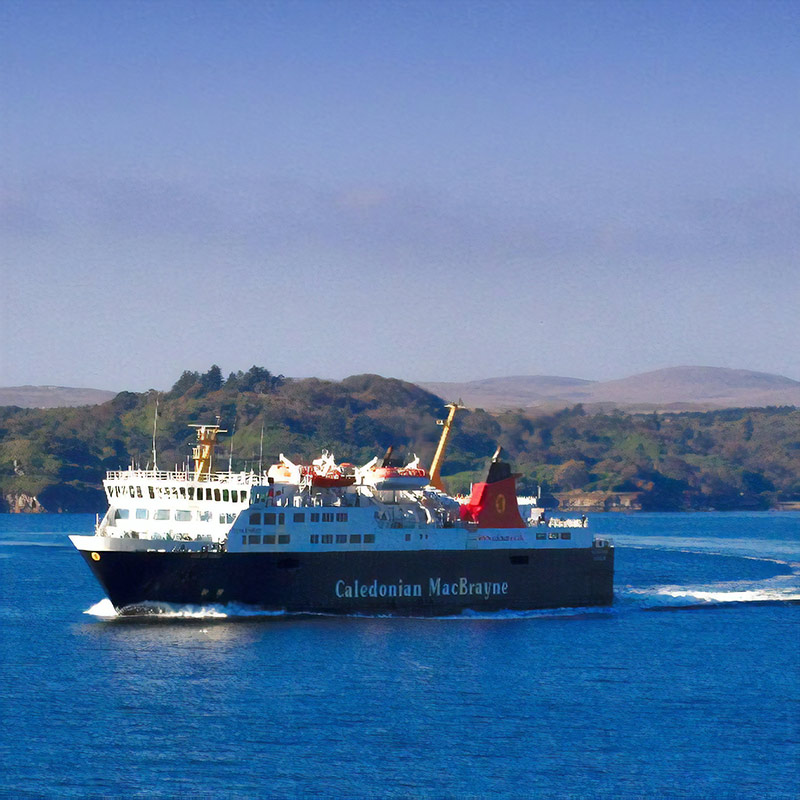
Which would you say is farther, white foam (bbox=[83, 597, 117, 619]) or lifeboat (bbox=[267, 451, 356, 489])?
lifeboat (bbox=[267, 451, 356, 489])

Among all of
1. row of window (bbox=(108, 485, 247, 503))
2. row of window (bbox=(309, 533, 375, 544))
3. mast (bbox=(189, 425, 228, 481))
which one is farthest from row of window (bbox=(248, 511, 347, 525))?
mast (bbox=(189, 425, 228, 481))

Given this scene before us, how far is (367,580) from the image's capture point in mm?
66875

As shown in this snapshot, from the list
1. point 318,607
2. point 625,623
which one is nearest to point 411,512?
point 318,607

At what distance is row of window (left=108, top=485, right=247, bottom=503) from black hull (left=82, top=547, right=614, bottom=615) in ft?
9.79

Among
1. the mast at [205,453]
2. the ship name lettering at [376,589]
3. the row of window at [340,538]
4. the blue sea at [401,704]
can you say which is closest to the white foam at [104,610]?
the blue sea at [401,704]

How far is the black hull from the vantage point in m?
63.5

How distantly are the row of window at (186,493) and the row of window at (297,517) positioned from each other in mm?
999

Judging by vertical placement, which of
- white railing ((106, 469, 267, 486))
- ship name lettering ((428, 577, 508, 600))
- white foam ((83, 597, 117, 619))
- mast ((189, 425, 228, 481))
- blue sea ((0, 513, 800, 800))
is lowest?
blue sea ((0, 513, 800, 800))

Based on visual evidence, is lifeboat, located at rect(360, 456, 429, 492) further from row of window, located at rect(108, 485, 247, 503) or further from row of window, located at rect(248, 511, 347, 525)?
row of window, located at rect(108, 485, 247, 503)

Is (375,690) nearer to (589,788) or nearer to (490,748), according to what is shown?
(490,748)

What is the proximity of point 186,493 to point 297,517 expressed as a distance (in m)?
5.34

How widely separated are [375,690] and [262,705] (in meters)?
4.61

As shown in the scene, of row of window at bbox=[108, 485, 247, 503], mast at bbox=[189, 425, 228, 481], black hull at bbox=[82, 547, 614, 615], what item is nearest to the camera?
black hull at bbox=[82, 547, 614, 615]

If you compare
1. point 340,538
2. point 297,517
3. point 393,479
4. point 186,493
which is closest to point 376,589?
point 340,538
